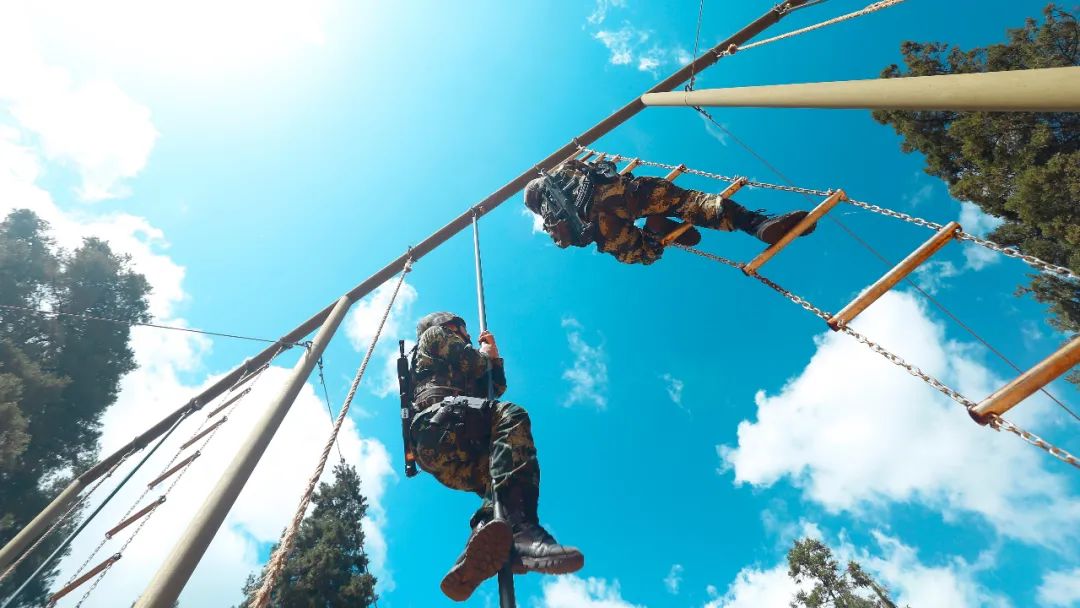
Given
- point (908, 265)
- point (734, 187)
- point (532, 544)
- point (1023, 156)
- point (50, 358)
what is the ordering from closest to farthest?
point (532, 544) < point (908, 265) < point (734, 187) < point (1023, 156) < point (50, 358)

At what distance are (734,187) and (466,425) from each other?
428cm

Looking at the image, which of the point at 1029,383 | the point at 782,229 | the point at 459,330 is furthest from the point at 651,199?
the point at 1029,383

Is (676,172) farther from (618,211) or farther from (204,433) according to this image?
(204,433)

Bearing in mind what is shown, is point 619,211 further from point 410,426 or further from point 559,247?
point 410,426

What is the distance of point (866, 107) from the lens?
2.72 m

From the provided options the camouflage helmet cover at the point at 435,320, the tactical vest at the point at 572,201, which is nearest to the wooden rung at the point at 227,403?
the camouflage helmet cover at the point at 435,320

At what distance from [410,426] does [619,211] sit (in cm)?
407

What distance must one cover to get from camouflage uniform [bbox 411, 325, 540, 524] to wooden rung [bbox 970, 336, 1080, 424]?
2.61m

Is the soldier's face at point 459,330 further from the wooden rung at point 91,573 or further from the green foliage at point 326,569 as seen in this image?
the green foliage at point 326,569

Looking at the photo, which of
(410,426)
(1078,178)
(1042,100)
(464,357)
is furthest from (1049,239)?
(410,426)

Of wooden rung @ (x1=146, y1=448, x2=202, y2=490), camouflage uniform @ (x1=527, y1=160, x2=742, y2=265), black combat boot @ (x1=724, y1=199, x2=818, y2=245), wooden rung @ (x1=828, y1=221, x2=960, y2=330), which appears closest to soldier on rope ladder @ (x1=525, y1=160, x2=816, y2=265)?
camouflage uniform @ (x1=527, y1=160, x2=742, y2=265)

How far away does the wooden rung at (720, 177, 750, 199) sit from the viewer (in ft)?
18.4

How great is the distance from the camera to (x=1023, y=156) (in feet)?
31.7

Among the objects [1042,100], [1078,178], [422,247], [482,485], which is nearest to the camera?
[1042,100]
